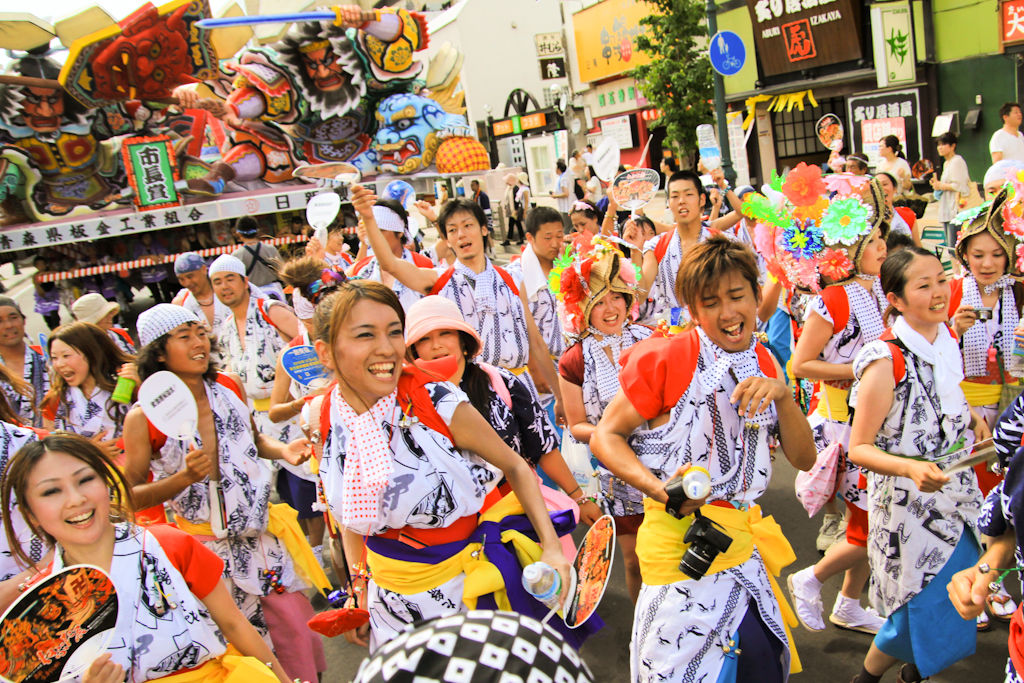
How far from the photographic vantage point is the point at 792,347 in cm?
585

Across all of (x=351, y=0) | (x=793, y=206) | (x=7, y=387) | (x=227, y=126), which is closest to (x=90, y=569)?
(x=7, y=387)

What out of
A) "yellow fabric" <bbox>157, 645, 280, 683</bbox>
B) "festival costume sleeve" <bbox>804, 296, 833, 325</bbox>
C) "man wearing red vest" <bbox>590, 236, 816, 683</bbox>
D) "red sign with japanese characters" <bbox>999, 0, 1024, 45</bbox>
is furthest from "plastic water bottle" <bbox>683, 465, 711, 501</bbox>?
"red sign with japanese characters" <bbox>999, 0, 1024, 45</bbox>

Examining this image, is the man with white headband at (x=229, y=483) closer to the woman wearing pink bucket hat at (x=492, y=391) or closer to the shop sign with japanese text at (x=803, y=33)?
the woman wearing pink bucket hat at (x=492, y=391)

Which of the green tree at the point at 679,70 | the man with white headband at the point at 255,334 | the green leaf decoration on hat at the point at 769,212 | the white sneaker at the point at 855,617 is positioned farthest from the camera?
the green tree at the point at 679,70

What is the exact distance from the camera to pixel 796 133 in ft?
69.5

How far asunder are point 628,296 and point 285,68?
17.8m

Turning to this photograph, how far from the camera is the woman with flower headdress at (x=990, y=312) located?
3812 mm

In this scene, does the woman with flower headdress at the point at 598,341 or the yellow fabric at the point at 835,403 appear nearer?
the woman with flower headdress at the point at 598,341

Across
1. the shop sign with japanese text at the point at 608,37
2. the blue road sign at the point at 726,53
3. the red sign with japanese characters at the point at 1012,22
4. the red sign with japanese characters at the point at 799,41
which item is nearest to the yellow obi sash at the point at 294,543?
the blue road sign at the point at 726,53

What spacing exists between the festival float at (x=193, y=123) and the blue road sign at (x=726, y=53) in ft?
22.9

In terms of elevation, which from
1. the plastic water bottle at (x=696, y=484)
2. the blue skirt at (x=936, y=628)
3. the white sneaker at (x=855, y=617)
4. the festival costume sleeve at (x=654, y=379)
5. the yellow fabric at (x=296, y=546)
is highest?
the festival costume sleeve at (x=654, y=379)

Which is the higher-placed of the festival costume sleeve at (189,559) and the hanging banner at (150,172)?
the hanging banner at (150,172)

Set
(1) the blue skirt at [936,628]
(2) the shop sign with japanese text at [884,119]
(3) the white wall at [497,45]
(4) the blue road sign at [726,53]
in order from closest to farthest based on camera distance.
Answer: (1) the blue skirt at [936,628], (4) the blue road sign at [726,53], (2) the shop sign with japanese text at [884,119], (3) the white wall at [497,45]

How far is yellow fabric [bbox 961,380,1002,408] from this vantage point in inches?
154
